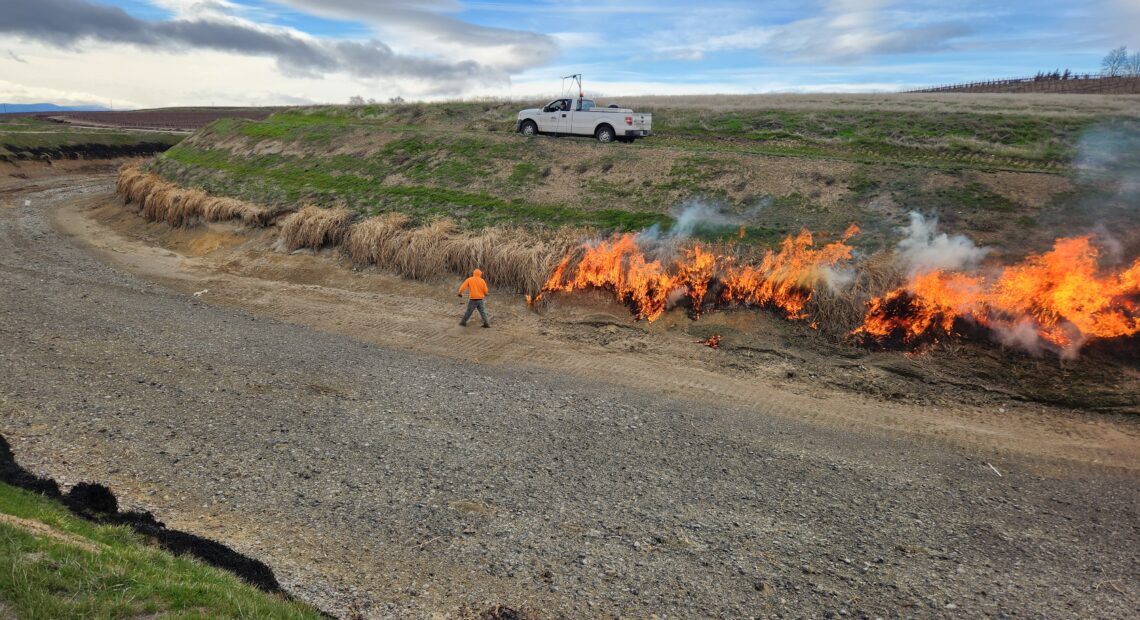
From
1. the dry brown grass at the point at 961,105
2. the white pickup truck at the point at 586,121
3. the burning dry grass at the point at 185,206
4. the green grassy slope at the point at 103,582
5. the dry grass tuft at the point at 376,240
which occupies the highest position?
the dry brown grass at the point at 961,105

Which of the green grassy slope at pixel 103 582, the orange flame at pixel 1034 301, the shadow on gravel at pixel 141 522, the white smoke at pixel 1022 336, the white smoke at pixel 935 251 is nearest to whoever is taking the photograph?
the green grassy slope at pixel 103 582

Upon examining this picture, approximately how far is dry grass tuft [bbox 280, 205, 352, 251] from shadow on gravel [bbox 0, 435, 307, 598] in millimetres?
13721

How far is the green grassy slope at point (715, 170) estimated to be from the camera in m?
17.9

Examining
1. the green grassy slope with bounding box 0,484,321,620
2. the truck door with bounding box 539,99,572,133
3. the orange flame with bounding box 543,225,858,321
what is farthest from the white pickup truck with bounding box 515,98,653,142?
the green grassy slope with bounding box 0,484,321,620

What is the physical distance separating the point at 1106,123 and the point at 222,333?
3035cm

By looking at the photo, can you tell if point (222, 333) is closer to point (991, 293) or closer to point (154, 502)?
point (154, 502)

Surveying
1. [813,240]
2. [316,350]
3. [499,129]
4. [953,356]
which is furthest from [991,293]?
[499,129]

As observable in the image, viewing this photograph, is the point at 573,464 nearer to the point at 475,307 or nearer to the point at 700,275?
the point at 475,307

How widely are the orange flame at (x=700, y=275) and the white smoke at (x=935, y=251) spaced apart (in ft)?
4.39

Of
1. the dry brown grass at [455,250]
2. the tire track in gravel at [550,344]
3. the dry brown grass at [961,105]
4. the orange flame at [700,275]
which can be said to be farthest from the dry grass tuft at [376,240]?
the dry brown grass at [961,105]

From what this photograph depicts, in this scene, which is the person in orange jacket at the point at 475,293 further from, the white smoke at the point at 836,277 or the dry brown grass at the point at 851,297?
the white smoke at the point at 836,277

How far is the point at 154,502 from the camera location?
8.43 metres

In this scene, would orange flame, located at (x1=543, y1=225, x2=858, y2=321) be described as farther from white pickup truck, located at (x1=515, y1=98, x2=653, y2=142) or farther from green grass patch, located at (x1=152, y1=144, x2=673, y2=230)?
white pickup truck, located at (x1=515, y1=98, x2=653, y2=142)

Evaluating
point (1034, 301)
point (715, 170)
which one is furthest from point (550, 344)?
point (1034, 301)
